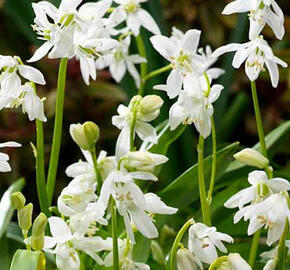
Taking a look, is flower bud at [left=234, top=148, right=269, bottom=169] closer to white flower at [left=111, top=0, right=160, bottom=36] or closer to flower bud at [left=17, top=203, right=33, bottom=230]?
flower bud at [left=17, top=203, right=33, bottom=230]

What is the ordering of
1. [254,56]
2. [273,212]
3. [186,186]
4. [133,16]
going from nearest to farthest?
[273,212], [254,56], [186,186], [133,16]

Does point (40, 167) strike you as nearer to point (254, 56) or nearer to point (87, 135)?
point (87, 135)

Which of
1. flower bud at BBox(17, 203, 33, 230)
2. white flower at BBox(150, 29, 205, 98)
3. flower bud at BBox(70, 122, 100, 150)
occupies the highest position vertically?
white flower at BBox(150, 29, 205, 98)

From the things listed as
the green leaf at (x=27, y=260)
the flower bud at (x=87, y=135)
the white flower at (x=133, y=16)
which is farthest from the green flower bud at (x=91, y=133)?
the white flower at (x=133, y=16)

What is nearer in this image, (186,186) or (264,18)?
(264,18)

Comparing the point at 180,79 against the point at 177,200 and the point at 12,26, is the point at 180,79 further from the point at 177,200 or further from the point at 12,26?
the point at 12,26

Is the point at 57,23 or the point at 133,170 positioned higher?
the point at 57,23

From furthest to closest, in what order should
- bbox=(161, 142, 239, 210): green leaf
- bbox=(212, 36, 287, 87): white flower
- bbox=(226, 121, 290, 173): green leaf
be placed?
bbox=(226, 121, 290, 173): green leaf → bbox=(161, 142, 239, 210): green leaf → bbox=(212, 36, 287, 87): white flower

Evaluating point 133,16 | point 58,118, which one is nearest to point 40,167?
point 58,118

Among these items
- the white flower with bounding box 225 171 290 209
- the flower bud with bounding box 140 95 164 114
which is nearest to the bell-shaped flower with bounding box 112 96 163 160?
the flower bud with bounding box 140 95 164 114
